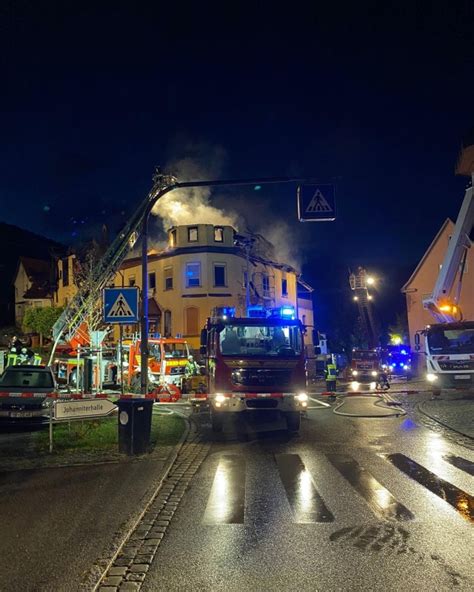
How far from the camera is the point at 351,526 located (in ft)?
19.5

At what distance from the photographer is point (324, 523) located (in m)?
6.08

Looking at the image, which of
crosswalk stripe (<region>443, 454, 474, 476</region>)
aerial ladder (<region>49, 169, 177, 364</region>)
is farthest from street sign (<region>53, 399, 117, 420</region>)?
aerial ladder (<region>49, 169, 177, 364</region>)

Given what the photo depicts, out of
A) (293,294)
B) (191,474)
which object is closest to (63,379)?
(191,474)

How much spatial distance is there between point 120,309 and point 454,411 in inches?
409

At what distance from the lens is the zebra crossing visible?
6.43 meters

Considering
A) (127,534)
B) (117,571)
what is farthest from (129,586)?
(127,534)

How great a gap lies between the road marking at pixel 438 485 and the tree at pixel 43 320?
37.8 m

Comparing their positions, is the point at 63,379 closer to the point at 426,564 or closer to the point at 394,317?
the point at 426,564

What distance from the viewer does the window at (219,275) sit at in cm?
4200

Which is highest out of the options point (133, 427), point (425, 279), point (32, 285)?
point (32, 285)

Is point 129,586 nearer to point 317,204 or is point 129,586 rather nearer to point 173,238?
point 317,204

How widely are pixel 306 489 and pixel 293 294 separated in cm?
4402

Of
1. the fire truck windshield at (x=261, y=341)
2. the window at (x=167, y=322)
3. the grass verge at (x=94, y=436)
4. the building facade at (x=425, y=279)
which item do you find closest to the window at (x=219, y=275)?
the window at (x=167, y=322)

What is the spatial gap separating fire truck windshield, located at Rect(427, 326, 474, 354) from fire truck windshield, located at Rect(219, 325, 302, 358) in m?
8.69
